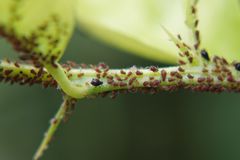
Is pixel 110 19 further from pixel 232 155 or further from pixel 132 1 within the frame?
pixel 232 155

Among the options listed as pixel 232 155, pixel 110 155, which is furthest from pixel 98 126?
pixel 232 155

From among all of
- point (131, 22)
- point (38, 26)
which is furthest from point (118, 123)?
point (38, 26)

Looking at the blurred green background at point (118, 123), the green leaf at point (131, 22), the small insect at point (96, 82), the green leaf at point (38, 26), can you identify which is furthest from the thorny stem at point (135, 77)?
the blurred green background at point (118, 123)

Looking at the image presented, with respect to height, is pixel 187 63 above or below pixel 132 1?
below

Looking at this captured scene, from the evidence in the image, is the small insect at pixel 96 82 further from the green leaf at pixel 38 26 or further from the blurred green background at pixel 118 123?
the blurred green background at pixel 118 123

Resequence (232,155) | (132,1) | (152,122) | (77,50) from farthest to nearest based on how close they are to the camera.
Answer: (152,122) < (77,50) < (232,155) < (132,1)

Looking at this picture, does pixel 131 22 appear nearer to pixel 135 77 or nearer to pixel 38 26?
pixel 135 77
